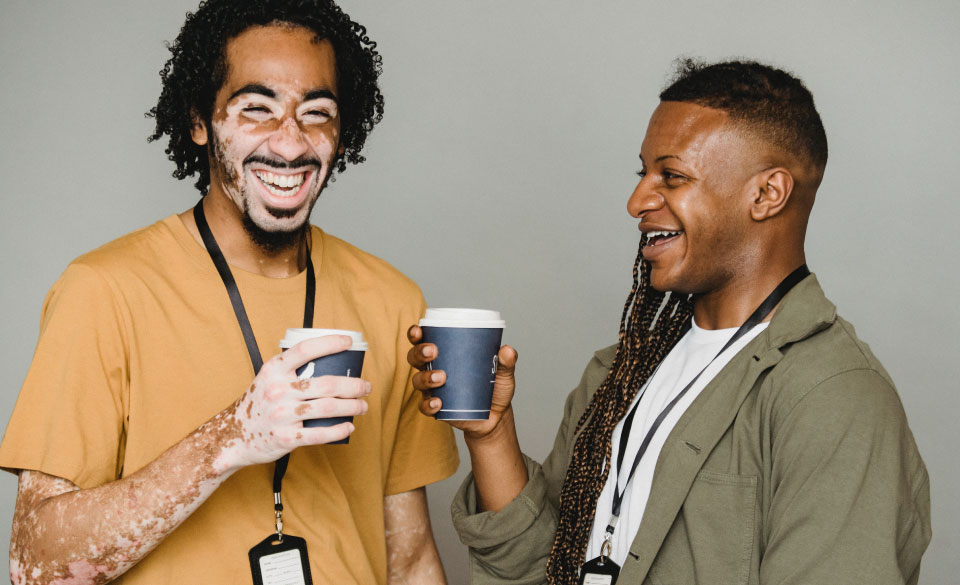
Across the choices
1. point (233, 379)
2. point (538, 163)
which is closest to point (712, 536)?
point (233, 379)

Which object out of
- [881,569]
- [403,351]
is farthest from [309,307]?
[881,569]

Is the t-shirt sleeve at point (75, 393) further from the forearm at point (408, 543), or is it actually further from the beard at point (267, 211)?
the forearm at point (408, 543)

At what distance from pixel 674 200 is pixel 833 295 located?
1.92 meters

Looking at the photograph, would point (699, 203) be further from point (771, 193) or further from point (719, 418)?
point (719, 418)

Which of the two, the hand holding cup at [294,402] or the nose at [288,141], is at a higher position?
the nose at [288,141]

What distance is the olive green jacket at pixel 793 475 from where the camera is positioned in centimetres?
172

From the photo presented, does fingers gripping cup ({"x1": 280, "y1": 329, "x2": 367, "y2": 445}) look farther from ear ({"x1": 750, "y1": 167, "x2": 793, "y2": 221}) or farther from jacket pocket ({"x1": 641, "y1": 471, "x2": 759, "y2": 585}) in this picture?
ear ({"x1": 750, "y1": 167, "x2": 793, "y2": 221})

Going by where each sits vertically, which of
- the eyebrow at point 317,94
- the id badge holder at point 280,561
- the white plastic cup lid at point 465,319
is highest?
the eyebrow at point 317,94

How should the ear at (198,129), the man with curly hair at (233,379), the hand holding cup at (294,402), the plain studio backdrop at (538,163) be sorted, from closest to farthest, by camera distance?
1. the hand holding cup at (294,402)
2. the man with curly hair at (233,379)
3. the ear at (198,129)
4. the plain studio backdrop at (538,163)

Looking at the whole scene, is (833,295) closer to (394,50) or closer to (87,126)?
(394,50)

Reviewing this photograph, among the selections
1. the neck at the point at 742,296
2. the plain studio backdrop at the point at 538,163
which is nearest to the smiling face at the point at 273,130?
the neck at the point at 742,296

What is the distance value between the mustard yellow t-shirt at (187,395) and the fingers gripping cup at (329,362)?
38cm

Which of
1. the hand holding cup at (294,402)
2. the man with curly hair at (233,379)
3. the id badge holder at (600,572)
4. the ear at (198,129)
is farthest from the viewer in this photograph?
the ear at (198,129)

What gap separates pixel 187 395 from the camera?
2.00 metres
